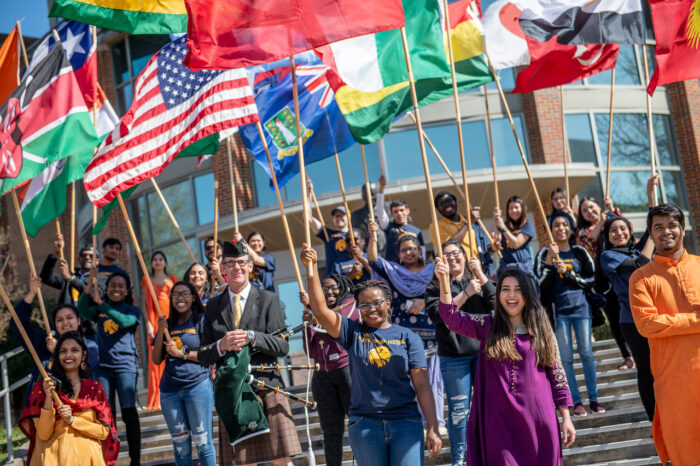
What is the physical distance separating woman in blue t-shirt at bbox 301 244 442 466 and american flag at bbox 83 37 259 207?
2712mm

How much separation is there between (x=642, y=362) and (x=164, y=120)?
16.4 feet

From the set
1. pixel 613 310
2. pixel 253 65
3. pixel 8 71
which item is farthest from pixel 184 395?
pixel 613 310

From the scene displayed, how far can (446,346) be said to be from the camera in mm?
6785

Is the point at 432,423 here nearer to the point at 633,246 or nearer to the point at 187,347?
the point at 187,347

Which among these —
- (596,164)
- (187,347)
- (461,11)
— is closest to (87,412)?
(187,347)

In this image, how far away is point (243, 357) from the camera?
609 centimetres

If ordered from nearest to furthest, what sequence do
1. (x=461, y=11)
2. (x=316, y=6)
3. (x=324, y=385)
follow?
(x=316, y=6)
(x=324, y=385)
(x=461, y=11)

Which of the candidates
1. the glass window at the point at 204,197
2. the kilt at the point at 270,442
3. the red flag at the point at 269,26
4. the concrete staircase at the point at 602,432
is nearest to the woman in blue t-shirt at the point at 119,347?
the concrete staircase at the point at 602,432

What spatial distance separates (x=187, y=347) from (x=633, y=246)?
4239 mm

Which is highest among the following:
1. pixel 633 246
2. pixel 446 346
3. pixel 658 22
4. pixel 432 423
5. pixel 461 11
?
pixel 461 11

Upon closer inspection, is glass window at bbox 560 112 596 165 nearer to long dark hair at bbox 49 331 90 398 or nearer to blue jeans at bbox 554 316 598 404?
blue jeans at bbox 554 316 598 404

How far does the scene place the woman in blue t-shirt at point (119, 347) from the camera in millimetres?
8109

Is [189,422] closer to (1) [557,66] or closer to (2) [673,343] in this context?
(2) [673,343]

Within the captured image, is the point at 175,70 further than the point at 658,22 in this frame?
Yes
